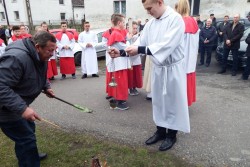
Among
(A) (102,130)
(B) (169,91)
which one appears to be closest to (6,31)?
(A) (102,130)

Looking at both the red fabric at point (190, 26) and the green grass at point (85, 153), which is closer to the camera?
the green grass at point (85, 153)

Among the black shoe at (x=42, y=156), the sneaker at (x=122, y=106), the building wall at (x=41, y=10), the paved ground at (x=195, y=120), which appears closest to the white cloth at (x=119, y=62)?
the sneaker at (x=122, y=106)

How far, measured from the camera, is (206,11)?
22.1 meters

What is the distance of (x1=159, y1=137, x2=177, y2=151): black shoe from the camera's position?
12.4 ft

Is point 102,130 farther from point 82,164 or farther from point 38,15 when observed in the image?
point 38,15

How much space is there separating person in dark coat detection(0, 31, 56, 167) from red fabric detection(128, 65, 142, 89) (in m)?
3.30

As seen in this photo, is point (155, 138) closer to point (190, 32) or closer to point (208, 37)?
point (190, 32)

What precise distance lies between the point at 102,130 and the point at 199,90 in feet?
11.2

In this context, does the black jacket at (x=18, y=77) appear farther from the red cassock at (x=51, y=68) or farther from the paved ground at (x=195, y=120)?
the red cassock at (x=51, y=68)

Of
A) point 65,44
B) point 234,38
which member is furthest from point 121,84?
point 234,38

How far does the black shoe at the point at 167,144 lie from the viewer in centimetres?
379

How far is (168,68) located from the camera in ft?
11.3

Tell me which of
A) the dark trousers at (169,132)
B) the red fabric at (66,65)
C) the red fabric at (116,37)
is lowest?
the dark trousers at (169,132)

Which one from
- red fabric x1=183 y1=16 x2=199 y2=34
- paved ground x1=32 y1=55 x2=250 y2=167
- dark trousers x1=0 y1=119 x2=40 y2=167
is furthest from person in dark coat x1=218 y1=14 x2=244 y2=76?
dark trousers x1=0 y1=119 x2=40 y2=167
